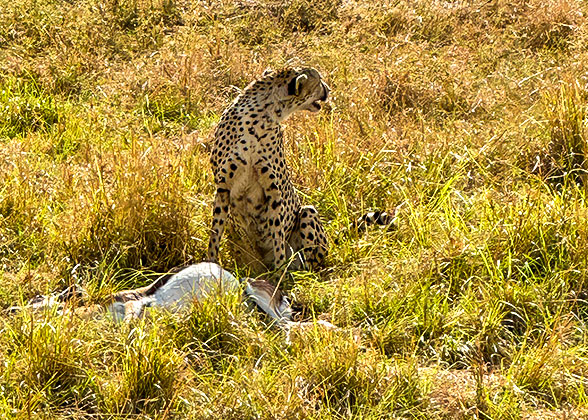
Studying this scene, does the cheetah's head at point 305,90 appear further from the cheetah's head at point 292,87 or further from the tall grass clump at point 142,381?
the tall grass clump at point 142,381

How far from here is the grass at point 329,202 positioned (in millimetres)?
3779

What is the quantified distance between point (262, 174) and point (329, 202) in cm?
75

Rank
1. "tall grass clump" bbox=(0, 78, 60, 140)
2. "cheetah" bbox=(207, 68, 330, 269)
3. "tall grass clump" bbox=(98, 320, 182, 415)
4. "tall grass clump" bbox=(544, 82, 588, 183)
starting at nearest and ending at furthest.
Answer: "tall grass clump" bbox=(98, 320, 182, 415) → "cheetah" bbox=(207, 68, 330, 269) → "tall grass clump" bbox=(544, 82, 588, 183) → "tall grass clump" bbox=(0, 78, 60, 140)

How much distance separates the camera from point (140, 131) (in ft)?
20.8

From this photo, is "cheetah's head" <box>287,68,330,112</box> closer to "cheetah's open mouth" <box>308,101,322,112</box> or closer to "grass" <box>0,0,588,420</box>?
"cheetah's open mouth" <box>308,101,322,112</box>

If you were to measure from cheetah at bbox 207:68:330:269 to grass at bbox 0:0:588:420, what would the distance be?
0.64 ft

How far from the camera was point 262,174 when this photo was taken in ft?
15.7

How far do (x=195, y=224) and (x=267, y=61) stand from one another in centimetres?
253

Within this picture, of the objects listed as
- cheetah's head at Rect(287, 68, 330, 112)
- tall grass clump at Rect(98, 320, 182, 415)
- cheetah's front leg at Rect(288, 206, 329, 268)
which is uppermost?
cheetah's head at Rect(287, 68, 330, 112)

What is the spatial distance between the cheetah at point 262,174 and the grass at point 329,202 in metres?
0.20

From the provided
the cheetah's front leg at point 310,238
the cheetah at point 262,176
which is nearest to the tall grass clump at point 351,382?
the cheetah at point 262,176

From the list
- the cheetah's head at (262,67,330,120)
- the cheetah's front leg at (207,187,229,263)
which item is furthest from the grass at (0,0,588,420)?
the cheetah's head at (262,67,330,120)

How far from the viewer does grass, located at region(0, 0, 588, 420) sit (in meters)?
3.78

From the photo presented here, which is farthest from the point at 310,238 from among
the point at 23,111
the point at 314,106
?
the point at 23,111
